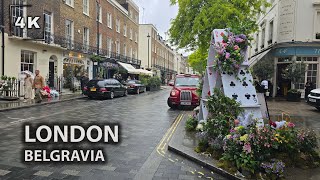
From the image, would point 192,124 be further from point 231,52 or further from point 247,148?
point 247,148

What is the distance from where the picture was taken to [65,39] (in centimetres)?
2303

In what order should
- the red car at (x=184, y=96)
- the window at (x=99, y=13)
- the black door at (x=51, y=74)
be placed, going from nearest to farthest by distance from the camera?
the red car at (x=184, y=96), the black door at (x=51, y=74), the window at (x=99, y=13)

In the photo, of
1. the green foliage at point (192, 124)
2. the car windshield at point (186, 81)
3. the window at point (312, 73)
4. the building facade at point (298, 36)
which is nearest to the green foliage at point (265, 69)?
the building facade at point (298, 36)

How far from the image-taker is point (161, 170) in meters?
4.71

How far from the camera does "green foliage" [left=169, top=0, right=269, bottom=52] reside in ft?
60.5

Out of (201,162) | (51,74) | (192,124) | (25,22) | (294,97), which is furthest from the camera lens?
(51,74)

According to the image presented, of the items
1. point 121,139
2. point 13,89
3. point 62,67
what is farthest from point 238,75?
point 62,67

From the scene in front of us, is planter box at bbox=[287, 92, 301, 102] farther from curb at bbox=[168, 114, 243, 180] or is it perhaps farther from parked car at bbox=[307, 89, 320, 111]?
curb at bbox=[168, 114, 243, 180]

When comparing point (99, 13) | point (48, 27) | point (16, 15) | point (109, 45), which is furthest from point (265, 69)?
point (109, 45)

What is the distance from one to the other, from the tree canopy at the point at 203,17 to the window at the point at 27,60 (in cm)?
1028

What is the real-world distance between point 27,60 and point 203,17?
1232cm

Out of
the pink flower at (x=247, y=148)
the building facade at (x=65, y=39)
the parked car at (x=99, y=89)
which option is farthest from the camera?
the parked car at (x=99, y=89)

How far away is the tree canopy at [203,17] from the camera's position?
727 inches

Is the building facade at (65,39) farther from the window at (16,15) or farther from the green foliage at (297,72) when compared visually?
the green foliage at (297,72)
